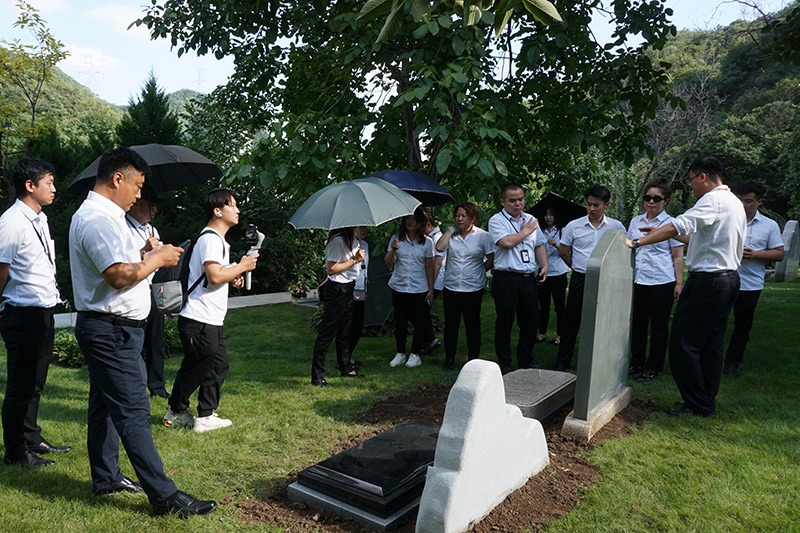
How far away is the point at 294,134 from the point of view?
20.3 ft

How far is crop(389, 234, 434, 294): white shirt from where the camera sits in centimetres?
692

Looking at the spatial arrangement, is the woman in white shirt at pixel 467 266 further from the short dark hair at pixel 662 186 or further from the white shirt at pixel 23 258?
the white shirt at pixel 23 258

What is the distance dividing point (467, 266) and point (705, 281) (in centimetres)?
243

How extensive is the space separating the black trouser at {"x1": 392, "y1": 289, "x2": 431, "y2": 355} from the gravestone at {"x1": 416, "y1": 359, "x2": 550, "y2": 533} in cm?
375

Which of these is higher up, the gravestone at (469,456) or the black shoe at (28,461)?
the gravestone at (469,456)

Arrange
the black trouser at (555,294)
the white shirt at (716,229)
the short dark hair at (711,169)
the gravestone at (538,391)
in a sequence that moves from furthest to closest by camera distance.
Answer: the black trouser at (555,294), the short dark hair at (711,169), the white shirt at (716,229), the gravestone at (538,391)

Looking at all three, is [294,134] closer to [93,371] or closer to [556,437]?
[93,371]

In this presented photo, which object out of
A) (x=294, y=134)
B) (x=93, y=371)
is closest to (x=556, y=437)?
(x=93, y=371)

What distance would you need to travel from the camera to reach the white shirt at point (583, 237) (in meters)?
6.20

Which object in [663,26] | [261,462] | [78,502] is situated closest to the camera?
[78,502]

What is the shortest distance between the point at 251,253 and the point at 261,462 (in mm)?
1613

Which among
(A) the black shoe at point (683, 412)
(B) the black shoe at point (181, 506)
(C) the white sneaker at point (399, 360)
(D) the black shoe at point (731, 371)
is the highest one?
(D) the black shoe at point (731, 371)

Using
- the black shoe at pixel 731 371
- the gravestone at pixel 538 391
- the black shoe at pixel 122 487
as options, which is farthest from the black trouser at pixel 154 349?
the black shoe at pixel 731 371

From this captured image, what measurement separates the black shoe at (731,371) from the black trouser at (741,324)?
0.14 feet
